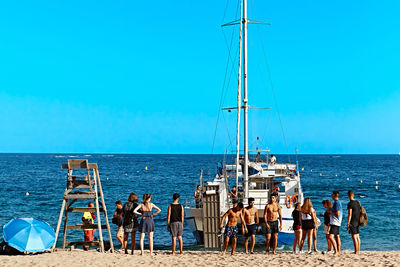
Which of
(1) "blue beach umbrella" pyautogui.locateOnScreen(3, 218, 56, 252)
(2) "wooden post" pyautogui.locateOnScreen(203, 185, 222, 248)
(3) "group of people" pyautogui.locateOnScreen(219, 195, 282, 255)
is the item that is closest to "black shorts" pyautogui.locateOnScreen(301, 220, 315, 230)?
(3) "group of people" pyautogui.locateOnScreen(219, 195, 282, 255)

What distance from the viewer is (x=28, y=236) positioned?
13.8 meters

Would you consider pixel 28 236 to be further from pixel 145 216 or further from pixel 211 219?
pixel 211 219

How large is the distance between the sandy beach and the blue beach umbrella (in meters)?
0.30

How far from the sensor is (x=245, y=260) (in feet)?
45.1

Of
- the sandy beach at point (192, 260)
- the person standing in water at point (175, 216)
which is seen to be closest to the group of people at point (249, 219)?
the sandy beach at point (192, 260)

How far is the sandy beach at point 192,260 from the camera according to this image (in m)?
12.7

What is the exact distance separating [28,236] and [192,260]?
4.92 metres

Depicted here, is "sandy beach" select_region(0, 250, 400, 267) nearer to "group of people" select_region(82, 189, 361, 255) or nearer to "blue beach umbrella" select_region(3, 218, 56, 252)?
"blue beach umbrella" select_region(3, 218, 56, 252)

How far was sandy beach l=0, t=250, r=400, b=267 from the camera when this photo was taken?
1270 cm

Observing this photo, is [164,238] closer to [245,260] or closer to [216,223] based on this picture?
[216,223]

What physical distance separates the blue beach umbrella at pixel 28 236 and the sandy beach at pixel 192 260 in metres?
0.30

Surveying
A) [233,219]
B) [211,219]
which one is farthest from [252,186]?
[233,219]

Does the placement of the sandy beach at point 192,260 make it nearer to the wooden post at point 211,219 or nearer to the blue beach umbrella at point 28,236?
the blue beach umbrella at point 28,236

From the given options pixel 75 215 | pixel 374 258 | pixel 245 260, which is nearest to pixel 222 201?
pixel 245 260
